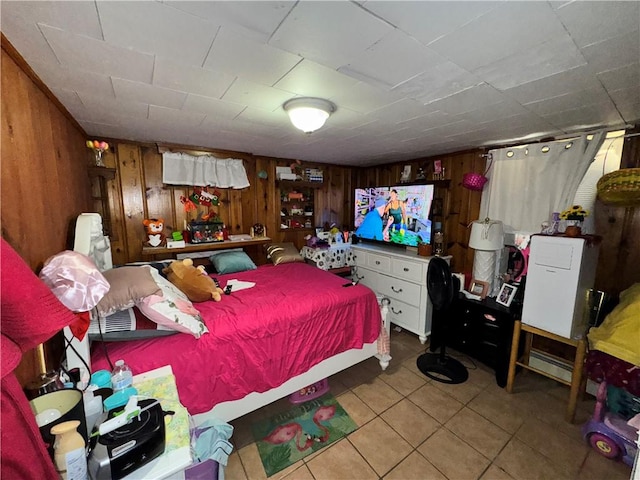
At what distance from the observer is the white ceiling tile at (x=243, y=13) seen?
858 mm

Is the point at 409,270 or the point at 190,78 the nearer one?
the point at 190,78

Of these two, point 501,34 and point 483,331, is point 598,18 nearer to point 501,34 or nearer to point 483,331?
point 501,34

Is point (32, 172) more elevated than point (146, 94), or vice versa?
point (146, 94)

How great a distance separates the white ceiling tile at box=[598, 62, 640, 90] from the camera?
1231mm

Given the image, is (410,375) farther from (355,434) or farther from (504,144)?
(504,144)

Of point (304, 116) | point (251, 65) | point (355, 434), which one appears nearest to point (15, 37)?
point (251, 65)

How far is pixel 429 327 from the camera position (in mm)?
3064

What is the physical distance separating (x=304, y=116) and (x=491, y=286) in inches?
98.7

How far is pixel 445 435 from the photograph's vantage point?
1.85 metres

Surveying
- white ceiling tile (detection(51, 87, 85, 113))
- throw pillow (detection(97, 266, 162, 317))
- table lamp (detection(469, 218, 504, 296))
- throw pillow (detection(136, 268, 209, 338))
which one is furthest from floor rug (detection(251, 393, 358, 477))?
white ceiling tile (detection(51, 87, 85, 113))

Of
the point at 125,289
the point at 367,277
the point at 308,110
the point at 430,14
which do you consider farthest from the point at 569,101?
the point at 125,289

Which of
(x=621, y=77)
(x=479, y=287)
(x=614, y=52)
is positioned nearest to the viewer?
(x=614, y=52)

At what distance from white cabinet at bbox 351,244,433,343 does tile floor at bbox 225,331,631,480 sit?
718 millimetres

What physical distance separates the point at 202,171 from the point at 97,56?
6.46 ft
